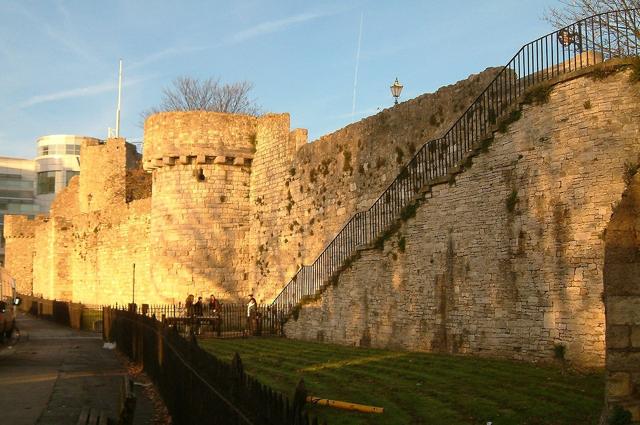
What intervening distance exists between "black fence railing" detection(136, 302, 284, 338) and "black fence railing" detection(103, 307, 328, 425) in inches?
265

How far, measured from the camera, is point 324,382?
1242 cm

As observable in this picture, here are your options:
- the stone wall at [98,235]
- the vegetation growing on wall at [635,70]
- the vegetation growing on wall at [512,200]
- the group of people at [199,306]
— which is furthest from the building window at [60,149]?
the vegetation growing on wall at [635,70]

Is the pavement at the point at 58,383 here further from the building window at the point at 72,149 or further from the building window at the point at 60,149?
the building window at the point at 60,149

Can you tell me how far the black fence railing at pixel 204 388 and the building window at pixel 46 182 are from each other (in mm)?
115381

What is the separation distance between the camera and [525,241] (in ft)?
45.9

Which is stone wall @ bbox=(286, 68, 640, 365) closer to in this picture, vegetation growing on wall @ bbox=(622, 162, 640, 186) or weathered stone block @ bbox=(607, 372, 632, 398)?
vegetation growing on wall @ bbox=(622, 162, 640, 186)

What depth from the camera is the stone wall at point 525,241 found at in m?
12.8

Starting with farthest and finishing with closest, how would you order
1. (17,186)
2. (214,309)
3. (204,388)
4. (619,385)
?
(17,186) → (214,309) → (204,388) → (619,385)

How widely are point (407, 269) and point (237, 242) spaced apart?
572 inches

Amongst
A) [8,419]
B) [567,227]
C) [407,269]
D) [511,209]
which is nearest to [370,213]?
[407,269]

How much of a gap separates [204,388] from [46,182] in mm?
127124

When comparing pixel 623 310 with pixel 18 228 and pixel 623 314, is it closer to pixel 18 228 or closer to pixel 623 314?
pixel 623 314

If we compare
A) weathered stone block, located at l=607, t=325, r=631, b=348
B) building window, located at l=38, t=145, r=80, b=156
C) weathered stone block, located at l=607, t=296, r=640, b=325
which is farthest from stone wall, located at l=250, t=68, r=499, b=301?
building window, located at l=38, t=145, r=80, b=156

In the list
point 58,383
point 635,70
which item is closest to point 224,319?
point 58,383
